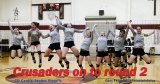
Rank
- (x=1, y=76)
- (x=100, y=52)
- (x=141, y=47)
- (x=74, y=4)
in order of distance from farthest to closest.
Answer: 1. (x=74, y=4)
2. (x=1, y=76)
3. (x=100, y=52)
4. (x=141, y=47)

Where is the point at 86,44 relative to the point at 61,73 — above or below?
above

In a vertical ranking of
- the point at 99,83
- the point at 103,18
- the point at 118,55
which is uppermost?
the point at 103,18

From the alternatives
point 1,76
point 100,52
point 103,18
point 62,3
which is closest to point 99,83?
point 100,52

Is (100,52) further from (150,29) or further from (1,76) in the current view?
(150,29)

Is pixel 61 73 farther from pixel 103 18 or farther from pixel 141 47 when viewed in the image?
pixel 103 18

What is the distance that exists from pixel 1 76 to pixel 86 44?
16.0 ft

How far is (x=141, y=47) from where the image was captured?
36.5 ft

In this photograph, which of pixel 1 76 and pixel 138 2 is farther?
pixel 138 2

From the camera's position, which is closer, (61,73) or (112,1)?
(61,73)

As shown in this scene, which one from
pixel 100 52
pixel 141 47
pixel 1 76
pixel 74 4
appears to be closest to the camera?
pixel 141 47

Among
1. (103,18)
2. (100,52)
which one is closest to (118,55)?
(100,52)

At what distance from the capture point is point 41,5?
25984mm

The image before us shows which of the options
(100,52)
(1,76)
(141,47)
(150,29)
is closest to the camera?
(141,47)

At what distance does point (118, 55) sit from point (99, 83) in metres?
1.45
